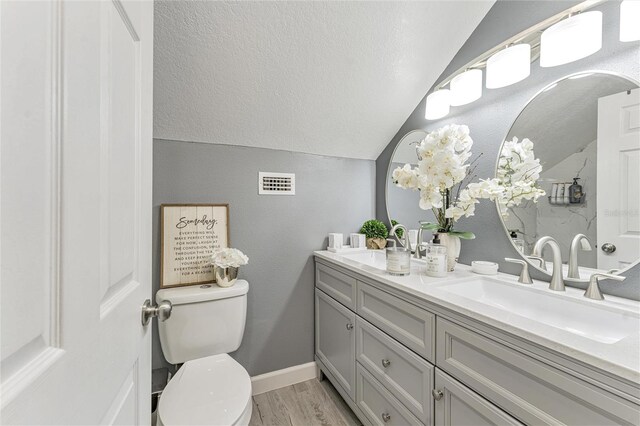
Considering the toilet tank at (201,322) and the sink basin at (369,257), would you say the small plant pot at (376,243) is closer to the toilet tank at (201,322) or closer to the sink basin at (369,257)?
the sink basin at (369,257)

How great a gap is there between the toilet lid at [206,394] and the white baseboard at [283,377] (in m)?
0.55

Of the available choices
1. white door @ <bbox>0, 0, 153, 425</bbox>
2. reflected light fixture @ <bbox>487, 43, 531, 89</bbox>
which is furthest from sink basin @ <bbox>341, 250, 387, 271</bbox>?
white door @ <bbox>0, 0, 153, 425</bbox>

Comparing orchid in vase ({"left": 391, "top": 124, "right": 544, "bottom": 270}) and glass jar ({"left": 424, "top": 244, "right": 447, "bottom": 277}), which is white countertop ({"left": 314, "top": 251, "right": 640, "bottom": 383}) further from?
orchid in vase ({"left": 391, "top": 124, "right": 544, "bottom": 270})

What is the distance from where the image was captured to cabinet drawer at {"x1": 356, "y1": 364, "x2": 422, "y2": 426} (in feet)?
3.71

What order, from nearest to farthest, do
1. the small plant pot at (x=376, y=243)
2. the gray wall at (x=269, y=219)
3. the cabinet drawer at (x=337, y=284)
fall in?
the cabinet drawer at (x=337, y=284) < the gray wall at (x=269, y=219) < the small plant pot at (x=376, y=243)

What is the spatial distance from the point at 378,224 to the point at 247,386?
1.30m

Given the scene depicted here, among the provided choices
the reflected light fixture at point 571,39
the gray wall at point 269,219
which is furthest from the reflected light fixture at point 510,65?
the gray wall at point 269,219

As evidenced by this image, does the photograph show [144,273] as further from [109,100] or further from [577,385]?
[577,385]

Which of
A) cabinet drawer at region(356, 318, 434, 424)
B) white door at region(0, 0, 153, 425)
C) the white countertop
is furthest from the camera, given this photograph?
cabinet drawer at region(356, 318, 434, 424)

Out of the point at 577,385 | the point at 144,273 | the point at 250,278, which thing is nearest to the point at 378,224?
the point at 250,278

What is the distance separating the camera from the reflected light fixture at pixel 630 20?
88 centimetres

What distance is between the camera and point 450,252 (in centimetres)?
132

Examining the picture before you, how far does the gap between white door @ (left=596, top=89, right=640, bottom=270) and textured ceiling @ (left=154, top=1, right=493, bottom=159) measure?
2.71ft

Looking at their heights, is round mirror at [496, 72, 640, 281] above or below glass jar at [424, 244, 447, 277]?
above
